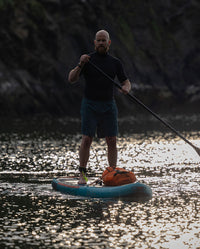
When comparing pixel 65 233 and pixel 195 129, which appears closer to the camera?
pixel 65 233

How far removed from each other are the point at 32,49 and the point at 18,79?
2.75 meters

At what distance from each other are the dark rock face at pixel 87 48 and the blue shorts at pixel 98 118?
23.4m

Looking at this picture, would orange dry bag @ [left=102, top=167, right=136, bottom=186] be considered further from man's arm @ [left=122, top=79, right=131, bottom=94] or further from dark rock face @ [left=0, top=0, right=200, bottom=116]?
dark rock face @ [left=0, top=0, right=200, bottom=116]

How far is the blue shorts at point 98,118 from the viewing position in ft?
32.8

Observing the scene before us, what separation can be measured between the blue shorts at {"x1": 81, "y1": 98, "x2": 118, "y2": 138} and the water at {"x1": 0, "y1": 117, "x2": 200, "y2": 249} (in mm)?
968

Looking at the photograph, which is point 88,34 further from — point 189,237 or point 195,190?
point 189,237

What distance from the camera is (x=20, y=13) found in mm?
37031

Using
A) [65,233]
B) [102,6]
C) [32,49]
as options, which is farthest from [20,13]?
[65,233]

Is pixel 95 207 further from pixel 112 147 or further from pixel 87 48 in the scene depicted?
pixel 87 48

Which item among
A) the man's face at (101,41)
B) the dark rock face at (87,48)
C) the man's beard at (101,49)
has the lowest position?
the man's beard at (101,49)

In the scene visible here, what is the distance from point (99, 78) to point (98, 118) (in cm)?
58

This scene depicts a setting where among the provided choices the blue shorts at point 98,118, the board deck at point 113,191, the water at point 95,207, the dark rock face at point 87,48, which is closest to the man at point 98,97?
the blue shorts at point 98,118

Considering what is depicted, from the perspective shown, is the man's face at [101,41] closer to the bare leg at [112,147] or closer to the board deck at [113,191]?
the bare leg at [112,147]

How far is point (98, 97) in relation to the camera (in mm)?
9992
